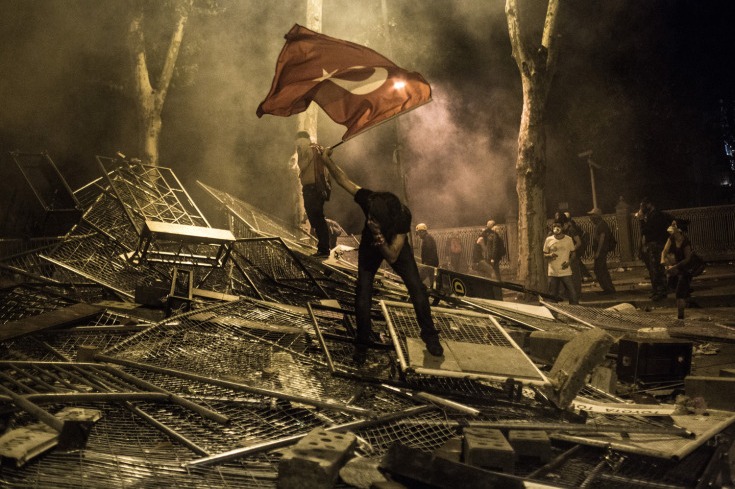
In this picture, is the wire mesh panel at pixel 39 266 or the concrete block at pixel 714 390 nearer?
the concrete block at pixel 714 390

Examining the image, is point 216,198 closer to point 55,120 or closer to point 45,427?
point 55,120

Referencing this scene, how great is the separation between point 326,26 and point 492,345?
57.1 ft

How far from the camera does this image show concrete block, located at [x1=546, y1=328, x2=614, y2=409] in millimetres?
5449

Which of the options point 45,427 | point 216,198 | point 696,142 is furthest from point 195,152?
point 696,142

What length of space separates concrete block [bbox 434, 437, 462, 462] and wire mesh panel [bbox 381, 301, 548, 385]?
83 cm

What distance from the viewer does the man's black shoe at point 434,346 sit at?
578 centimetres

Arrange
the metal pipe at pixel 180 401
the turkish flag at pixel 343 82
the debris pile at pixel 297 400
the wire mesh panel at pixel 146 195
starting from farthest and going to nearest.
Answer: the wire mesh panel at pixel 146 195 < the turkish flag at pixel 343 82 < the metal pipe at pixel 180 401 < the debris pile at pixel 297 400

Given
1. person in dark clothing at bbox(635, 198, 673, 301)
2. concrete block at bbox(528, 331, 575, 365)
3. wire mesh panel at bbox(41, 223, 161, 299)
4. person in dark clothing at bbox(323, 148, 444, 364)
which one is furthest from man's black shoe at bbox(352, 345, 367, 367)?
person in dark clothing at bbox(635, 198, 673, 301)

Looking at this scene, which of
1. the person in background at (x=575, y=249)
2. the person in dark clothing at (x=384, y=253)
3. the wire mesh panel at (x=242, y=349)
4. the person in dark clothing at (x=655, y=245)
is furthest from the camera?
the person in dark clothing at (x=655, y=245)

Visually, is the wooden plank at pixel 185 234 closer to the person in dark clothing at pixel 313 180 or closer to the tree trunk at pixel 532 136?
the person in dark clothing at pixel 313 180

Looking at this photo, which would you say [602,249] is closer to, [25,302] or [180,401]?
[25,302]

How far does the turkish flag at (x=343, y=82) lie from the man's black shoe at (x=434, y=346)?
10.1ft

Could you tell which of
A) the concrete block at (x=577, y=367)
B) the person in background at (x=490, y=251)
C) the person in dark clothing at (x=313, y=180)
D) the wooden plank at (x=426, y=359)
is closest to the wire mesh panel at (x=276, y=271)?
the person in dark clothing at (x=313, y=180)

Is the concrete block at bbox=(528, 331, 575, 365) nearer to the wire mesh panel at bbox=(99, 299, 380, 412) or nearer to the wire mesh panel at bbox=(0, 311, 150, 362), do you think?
the wire mesh panel at bbox=(99, 299, 380, 412)
